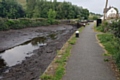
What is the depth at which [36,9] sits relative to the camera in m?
65.0

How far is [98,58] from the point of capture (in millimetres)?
10938

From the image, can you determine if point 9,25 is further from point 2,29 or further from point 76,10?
point 76,10

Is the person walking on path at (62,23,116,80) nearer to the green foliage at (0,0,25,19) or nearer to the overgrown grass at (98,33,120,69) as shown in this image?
the overgrown grass at (98,33,120,69)

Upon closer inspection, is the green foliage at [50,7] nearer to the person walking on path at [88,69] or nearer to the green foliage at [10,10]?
the green foliage at [10,10]

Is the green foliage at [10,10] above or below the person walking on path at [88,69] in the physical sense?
above

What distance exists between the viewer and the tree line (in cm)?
5588

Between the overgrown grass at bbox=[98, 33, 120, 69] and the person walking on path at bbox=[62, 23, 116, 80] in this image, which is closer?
the person walking on path at bbox=[62, 23, 116, 80]

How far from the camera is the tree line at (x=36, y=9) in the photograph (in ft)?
183

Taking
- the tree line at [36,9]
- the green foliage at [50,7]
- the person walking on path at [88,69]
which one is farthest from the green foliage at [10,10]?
the person walking on path at [88,69]

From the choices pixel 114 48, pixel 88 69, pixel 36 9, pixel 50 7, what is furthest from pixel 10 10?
pixel 88 69

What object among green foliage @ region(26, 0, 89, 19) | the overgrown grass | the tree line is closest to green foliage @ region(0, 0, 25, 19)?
the tree line

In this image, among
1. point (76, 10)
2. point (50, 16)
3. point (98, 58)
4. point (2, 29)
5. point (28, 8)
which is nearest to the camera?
point (98, 58)

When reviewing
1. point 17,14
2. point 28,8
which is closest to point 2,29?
point 17,14

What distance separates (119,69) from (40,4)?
6541cm
